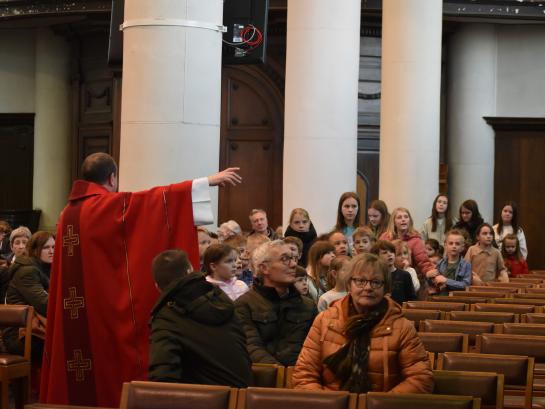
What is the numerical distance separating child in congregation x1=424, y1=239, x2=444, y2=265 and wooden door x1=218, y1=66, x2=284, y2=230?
7.03m

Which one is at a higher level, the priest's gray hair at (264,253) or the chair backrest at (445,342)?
the priest's gray hair at (264,253)

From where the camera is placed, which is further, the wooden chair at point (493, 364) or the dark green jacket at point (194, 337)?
the wooden chair at point (493, 364)

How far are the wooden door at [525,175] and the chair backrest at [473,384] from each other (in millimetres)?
15358

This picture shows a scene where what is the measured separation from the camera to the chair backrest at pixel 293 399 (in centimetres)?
482

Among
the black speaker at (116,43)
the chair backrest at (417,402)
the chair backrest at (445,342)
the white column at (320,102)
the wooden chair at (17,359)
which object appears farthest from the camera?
the white column at (320,102)

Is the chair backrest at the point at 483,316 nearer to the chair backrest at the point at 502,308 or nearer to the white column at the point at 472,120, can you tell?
the chair backrest at the point at 502,308

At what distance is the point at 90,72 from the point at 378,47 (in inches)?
216

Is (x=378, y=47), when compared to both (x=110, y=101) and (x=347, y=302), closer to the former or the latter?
(x=110, y=101)

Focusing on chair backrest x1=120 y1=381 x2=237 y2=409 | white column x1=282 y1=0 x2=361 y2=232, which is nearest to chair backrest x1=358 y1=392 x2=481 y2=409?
chair backrest x1=120 y1=381 x2=237 y2=409

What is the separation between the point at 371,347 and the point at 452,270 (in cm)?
677

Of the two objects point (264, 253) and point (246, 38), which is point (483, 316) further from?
point (246, 38)

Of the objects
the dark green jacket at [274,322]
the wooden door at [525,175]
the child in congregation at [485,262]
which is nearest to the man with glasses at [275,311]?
the dark green jacket at [274,322]

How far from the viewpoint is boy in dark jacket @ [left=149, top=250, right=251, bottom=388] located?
5.11 metres

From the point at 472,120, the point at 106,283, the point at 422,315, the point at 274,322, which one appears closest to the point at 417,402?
the point at 274,322
